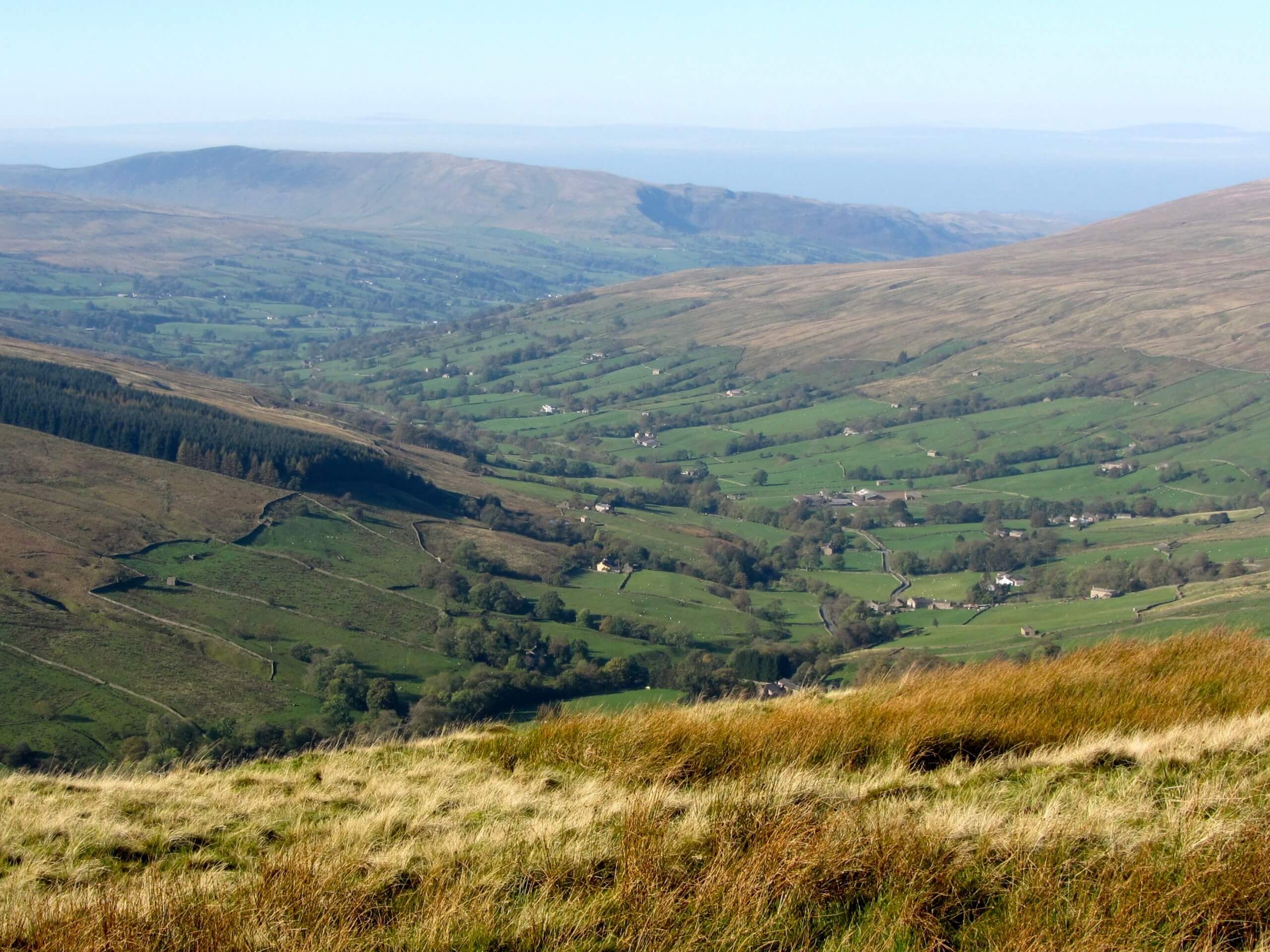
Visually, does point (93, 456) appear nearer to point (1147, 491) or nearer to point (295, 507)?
point (295, 507)

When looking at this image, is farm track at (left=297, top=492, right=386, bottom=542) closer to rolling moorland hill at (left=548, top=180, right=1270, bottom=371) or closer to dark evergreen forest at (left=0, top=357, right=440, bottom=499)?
dark evergreen forest at (left=0, top=357, right=440, bottom=499)

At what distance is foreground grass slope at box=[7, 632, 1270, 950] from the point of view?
546cm

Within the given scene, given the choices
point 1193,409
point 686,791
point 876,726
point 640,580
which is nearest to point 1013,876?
point 686,791

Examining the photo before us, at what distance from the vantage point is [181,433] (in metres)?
78.7

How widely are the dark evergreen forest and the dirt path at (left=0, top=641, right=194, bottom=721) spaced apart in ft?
115

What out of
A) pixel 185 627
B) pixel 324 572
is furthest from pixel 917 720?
pixel 324 572

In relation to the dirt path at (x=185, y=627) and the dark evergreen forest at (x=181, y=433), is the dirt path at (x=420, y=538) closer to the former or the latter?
the dark evergreen forest at (x=181, y=433)

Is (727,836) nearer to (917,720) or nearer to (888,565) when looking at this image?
(917,720)

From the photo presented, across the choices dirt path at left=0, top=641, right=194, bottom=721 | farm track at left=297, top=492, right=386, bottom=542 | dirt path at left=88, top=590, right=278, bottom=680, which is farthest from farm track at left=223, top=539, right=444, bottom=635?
dirt path at left=0, top=641, right=194, bottom=721

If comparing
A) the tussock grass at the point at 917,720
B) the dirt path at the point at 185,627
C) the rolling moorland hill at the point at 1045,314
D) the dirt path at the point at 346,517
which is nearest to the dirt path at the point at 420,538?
the dirt path at the point at 346,517

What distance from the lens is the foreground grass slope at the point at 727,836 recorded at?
546cm

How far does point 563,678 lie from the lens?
5066 cm

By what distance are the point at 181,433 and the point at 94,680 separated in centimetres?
4125

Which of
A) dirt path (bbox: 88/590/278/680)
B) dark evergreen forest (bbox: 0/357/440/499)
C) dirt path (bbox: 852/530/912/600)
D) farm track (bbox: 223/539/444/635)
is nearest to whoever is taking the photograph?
dirt path (bbox: 88/590/278/680)
